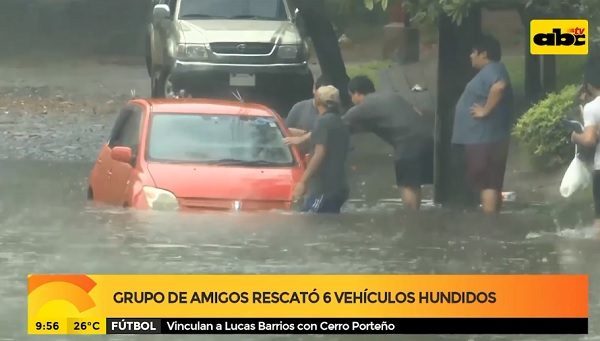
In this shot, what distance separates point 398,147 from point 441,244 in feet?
6.96

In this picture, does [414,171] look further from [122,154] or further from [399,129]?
[122,154]

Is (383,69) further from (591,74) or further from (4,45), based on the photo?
(4,45)

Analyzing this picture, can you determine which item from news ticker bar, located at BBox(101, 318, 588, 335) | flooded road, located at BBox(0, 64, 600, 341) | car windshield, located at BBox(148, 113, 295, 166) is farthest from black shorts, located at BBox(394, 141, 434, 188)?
news ticker bar, located at BBox(101, 318, 588, 335)

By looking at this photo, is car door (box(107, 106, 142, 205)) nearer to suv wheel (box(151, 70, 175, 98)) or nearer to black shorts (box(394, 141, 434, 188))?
black shorts (box(394, 141, 434, 188))

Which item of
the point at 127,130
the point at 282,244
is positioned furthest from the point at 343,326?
the point at 127,130

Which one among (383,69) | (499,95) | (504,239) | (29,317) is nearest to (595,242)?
(504,239)

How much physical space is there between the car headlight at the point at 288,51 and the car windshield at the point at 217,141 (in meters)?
3.91

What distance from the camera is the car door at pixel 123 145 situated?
44.0 feet

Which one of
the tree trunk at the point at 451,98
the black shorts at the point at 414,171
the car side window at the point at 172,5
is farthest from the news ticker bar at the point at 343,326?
the car side window at the point at 172,5

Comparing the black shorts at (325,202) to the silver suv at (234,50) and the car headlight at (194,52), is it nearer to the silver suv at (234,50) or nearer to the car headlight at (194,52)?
the silver suv at (234,50)

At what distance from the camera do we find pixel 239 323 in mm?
8844

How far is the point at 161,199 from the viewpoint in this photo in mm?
12773

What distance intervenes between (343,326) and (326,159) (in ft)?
14.8

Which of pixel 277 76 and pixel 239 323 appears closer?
pixel 239 323
